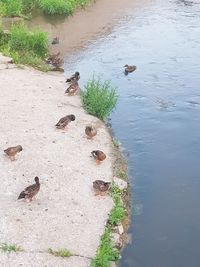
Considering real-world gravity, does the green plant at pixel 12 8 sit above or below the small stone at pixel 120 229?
below

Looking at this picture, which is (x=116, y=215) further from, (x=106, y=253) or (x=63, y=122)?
(x=63, y=122)

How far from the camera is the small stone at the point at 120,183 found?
43.8 ft

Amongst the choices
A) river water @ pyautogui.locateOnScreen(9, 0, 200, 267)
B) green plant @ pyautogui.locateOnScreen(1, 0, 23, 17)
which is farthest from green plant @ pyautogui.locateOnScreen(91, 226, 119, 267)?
green plant @ pyautogui.locateOnScreen(1, 0, 23, 17)

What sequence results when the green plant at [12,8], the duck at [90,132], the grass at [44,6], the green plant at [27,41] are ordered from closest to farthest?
the duck at [90,132] → the green plant at [27,41] → the green plant at [12,8] → the grass at [44,6]

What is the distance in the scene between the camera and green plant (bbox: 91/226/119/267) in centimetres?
1041

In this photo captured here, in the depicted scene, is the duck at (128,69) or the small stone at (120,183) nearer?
the small stone at (120,183)

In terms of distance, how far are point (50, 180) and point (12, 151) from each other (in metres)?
1.27

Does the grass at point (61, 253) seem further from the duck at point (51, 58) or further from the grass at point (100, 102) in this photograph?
the duck at point (51, 58)

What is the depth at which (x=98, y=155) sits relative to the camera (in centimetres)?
1387

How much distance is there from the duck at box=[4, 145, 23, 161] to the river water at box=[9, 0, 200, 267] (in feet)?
9.86

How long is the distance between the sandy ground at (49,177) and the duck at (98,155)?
16 cm

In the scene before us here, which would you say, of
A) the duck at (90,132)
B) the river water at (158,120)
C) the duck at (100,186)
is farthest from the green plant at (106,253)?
the duck at (90,132)

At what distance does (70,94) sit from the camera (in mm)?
18422

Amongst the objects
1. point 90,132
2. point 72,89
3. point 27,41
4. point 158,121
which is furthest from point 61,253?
point 27,41
